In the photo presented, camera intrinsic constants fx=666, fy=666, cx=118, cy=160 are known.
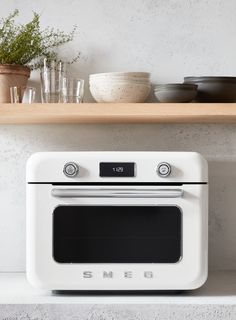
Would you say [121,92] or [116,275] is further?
[121,92]

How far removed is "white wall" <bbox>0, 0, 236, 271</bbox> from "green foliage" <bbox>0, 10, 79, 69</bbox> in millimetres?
68

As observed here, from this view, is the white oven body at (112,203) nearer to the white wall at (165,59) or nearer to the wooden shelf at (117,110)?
the wooden shelf at (117,110)

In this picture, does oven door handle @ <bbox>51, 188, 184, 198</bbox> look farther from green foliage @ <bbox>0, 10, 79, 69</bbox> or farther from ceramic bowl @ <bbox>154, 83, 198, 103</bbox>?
green foliage @ <bbox>0, 10, 79, 69</bbox>

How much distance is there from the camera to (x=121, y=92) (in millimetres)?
2098

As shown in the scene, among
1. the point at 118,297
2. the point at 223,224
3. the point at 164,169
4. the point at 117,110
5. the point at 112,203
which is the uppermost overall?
the point at 117,110

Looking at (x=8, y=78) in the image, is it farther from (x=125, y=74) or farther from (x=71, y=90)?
(x=125, y=74)

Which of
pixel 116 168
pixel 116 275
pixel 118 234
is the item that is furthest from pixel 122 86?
pixel 116 275

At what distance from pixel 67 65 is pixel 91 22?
18 centimetres

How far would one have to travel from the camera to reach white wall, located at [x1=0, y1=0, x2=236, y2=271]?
2354 millimetres

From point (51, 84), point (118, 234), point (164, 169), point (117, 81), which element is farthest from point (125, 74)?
point (118, 234)

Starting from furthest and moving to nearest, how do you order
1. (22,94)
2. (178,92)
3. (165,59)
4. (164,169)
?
(165,59) < (22,94) < (178,92) < (164,169)

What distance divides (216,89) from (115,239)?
585mm

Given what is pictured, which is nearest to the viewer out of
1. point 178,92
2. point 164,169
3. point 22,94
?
point 164,169

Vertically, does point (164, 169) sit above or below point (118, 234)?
above
